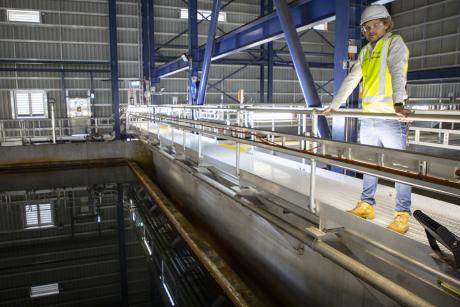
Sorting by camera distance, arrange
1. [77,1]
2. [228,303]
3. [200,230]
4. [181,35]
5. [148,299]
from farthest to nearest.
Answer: [181,35]
[77,1]
[200,230]
[148,299]
[228,303]

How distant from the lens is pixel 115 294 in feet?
16.7

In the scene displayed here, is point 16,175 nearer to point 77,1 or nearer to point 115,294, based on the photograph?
point 115,294

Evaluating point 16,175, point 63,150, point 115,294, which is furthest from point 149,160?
point 115,294

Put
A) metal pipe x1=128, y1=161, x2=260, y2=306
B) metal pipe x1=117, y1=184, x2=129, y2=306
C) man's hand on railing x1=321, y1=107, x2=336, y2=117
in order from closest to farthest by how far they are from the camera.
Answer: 1. man's hand on railing x1=321, y1=107, x2=336, y2=117
2. metal pipe x1=128, y1=161, x2=260, y2=306
3. metal pipe x1=117, y1=184, x2=129, y2=306

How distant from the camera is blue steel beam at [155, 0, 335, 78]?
19.6 feet

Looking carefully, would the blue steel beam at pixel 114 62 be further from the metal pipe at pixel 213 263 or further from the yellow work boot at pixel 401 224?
the yellow work boot at pixel 401 224

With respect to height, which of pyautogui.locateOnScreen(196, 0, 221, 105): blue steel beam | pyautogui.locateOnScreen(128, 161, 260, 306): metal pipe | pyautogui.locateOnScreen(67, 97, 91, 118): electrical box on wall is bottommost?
pyautogui.locateOnScreen(128, 161, 260, 306): metal pipe

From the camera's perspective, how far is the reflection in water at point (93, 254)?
4.88 metres

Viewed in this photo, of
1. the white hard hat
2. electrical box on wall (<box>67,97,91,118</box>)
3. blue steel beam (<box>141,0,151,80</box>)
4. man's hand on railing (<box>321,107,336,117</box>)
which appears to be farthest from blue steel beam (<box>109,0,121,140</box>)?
the white hard hat

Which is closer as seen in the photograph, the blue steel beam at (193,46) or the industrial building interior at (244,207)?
the industrial building interior at (244,207)

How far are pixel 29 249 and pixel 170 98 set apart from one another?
16.1m

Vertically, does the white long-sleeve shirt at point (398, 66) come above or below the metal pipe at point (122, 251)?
above

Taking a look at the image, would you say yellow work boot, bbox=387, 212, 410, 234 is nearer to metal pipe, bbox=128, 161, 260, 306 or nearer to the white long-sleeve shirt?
the white long-sleeve shirt

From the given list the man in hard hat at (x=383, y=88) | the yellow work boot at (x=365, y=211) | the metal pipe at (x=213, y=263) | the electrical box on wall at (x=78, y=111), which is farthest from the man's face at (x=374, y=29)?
the electrical box on wall at (x=78, y=111)
